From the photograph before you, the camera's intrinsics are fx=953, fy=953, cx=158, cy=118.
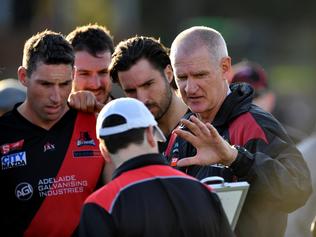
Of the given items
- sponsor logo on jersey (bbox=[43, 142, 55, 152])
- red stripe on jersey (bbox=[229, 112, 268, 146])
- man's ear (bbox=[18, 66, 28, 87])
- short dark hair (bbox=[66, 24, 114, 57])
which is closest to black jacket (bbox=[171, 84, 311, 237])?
red stripe on jersey (bbox=[229, 112, 268, 146])

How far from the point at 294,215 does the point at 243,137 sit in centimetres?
167

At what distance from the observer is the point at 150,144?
14.4 ft

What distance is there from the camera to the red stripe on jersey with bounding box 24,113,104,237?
545 centimetres

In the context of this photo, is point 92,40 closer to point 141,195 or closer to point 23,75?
point 23,75

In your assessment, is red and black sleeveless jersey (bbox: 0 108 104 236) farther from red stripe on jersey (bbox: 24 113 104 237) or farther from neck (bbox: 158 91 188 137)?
neck (bbox: 158 91 188 137)

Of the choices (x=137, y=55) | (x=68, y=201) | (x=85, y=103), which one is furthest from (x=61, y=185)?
(x=137, y=55)

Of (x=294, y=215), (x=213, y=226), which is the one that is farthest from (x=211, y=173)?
(x=294, y=215)

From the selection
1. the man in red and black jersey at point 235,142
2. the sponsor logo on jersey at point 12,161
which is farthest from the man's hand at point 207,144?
the sponsor logo on jersey at point 12,161

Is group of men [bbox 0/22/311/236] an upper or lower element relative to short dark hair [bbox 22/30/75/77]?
lower

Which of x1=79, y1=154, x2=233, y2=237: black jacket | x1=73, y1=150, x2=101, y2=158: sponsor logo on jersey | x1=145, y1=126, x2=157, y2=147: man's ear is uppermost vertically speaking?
x1=145, y1=126, x2=157, y2=147: man's ear

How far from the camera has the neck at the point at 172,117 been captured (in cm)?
620

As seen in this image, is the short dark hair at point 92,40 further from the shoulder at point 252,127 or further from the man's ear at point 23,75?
the shoulder at point 252,127

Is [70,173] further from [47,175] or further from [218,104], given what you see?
[218,104]

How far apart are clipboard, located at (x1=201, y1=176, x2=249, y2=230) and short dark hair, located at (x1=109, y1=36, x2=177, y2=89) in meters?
1.54
